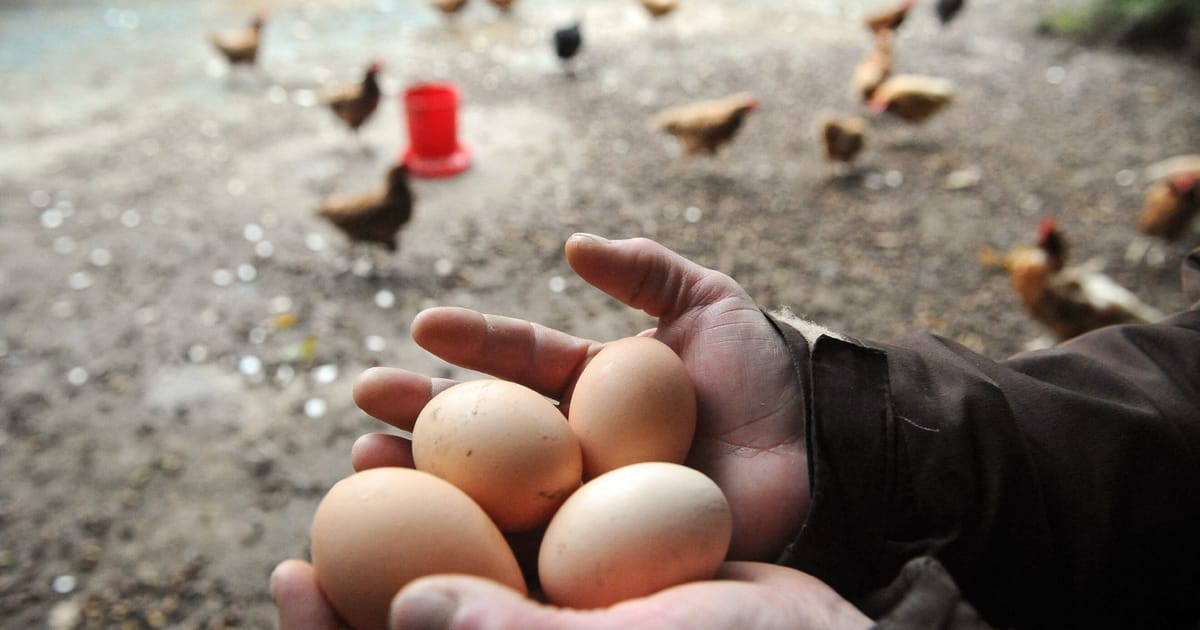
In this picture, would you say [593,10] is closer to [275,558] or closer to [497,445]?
[275,558]

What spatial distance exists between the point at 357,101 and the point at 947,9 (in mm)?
4021

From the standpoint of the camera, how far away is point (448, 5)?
19.6ft

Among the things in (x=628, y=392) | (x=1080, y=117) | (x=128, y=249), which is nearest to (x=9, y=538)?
(x=128, y=249)

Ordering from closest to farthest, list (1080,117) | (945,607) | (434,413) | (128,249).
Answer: (945,607) → (434,413) → (128,249) → (1080,117)

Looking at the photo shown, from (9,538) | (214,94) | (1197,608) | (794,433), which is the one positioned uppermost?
(794,433)

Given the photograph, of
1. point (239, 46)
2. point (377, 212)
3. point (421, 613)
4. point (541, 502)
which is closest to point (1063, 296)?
point (541, 502)

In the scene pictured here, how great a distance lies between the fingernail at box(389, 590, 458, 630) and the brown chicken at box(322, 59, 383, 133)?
374 cm

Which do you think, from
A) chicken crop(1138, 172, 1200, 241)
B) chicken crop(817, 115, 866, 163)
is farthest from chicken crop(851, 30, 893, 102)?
chicken crop(1138, 172, 1200, 241)

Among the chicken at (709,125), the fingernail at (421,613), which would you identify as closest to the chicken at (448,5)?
the chicken at (709,125)

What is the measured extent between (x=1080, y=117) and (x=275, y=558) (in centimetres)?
466

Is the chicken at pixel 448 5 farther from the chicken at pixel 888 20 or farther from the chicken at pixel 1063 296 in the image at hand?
the chicken at pixel 1063 296

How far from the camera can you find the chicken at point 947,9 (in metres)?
5.80

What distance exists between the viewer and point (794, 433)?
1.29 m

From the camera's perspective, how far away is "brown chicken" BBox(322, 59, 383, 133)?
420 centimetres
